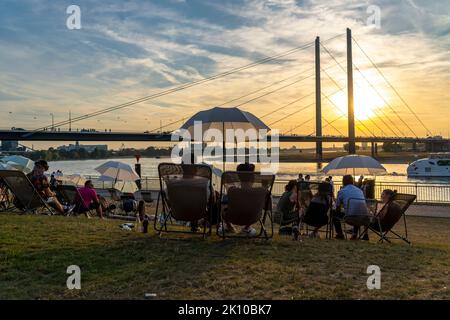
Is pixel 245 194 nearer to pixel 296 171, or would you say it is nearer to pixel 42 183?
pixel 42 183

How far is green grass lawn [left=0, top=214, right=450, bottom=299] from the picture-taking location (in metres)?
2.80

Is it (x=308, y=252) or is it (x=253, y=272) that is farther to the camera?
(x=308, y=252)

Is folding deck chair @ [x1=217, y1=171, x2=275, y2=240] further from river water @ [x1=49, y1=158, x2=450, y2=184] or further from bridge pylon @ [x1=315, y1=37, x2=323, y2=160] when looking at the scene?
bridge pylon @ [x1=315, y1=37, x2=323, y2=160]

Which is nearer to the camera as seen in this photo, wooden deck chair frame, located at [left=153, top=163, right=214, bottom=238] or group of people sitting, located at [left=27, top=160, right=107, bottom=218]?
wooden deck chair frame, located at [left=153, top=163, right=214, bottom=238]

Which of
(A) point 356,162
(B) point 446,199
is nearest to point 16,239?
(A) point 356,162

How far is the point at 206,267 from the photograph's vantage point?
132 inches

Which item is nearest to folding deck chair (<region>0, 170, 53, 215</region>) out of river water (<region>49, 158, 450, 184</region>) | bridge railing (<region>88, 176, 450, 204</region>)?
river water (<region>49, 158, 450, 184</region>)

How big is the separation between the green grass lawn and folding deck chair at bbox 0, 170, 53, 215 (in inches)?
95.4

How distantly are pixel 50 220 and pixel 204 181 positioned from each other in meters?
2.72

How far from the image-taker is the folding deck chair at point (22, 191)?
7.02m

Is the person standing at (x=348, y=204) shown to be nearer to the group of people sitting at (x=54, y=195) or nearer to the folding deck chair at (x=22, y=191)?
the group of people sitting at (x=54, y=195)

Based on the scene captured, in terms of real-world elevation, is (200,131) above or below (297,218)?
above

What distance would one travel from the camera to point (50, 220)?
6.00 metres
